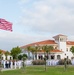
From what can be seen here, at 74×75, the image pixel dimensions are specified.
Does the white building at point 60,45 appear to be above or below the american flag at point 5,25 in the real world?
above

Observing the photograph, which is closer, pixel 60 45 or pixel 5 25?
pixel 5 25

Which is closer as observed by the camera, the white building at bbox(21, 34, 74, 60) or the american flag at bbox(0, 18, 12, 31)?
the american flag at bbox(0, 18, 12, 31)

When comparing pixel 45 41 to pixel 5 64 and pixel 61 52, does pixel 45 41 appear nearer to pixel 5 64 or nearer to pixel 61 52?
pixel 61 52

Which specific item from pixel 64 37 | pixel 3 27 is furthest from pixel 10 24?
pixel 64 37

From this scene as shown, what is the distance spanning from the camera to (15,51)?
113000 mm

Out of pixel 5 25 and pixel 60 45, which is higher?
pixel 60 45

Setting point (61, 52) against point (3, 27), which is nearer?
point (3, 27)

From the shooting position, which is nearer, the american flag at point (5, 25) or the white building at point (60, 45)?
the american flag at point (5, 25)

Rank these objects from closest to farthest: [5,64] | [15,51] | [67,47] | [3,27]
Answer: [3,27]
[5,64]
[15,51]
[67,47]

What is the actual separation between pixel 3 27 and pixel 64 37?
344ft

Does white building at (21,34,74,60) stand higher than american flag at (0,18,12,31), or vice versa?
white building at (21,34,74,60)

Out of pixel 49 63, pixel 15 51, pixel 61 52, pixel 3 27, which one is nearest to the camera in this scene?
pixel 3 27

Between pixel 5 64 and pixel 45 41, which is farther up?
pixel 45 41

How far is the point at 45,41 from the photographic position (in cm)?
13312
